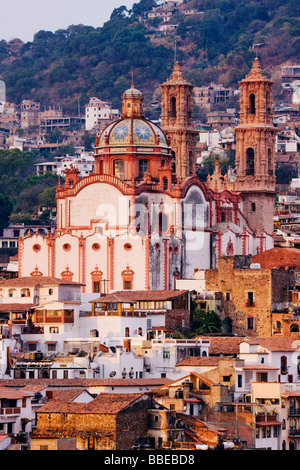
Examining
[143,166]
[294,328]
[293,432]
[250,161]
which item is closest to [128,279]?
[143,166]

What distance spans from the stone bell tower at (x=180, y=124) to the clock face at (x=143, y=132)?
9.53 m

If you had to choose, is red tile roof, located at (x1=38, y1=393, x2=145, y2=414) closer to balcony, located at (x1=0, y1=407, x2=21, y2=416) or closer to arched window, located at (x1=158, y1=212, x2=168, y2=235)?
balcony, located at (x1=0, y1=407, x2=21, y2=416)

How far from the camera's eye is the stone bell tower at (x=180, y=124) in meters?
110

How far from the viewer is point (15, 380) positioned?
7175 cm

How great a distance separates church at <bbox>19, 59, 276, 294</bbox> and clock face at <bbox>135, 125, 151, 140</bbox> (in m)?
0.05

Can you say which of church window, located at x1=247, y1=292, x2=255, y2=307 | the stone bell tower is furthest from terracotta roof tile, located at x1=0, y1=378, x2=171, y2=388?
the stone bell tower

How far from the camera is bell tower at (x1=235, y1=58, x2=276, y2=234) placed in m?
106

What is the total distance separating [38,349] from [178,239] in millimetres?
17056

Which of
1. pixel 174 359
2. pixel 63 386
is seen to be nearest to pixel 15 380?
pixel 63 386

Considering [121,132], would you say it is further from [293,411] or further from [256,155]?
[293,411]

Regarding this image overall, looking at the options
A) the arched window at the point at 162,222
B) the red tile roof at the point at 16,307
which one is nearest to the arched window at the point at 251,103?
the arched window at the point at 162,222

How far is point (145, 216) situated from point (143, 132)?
574cm

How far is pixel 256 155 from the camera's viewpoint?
10600cm
